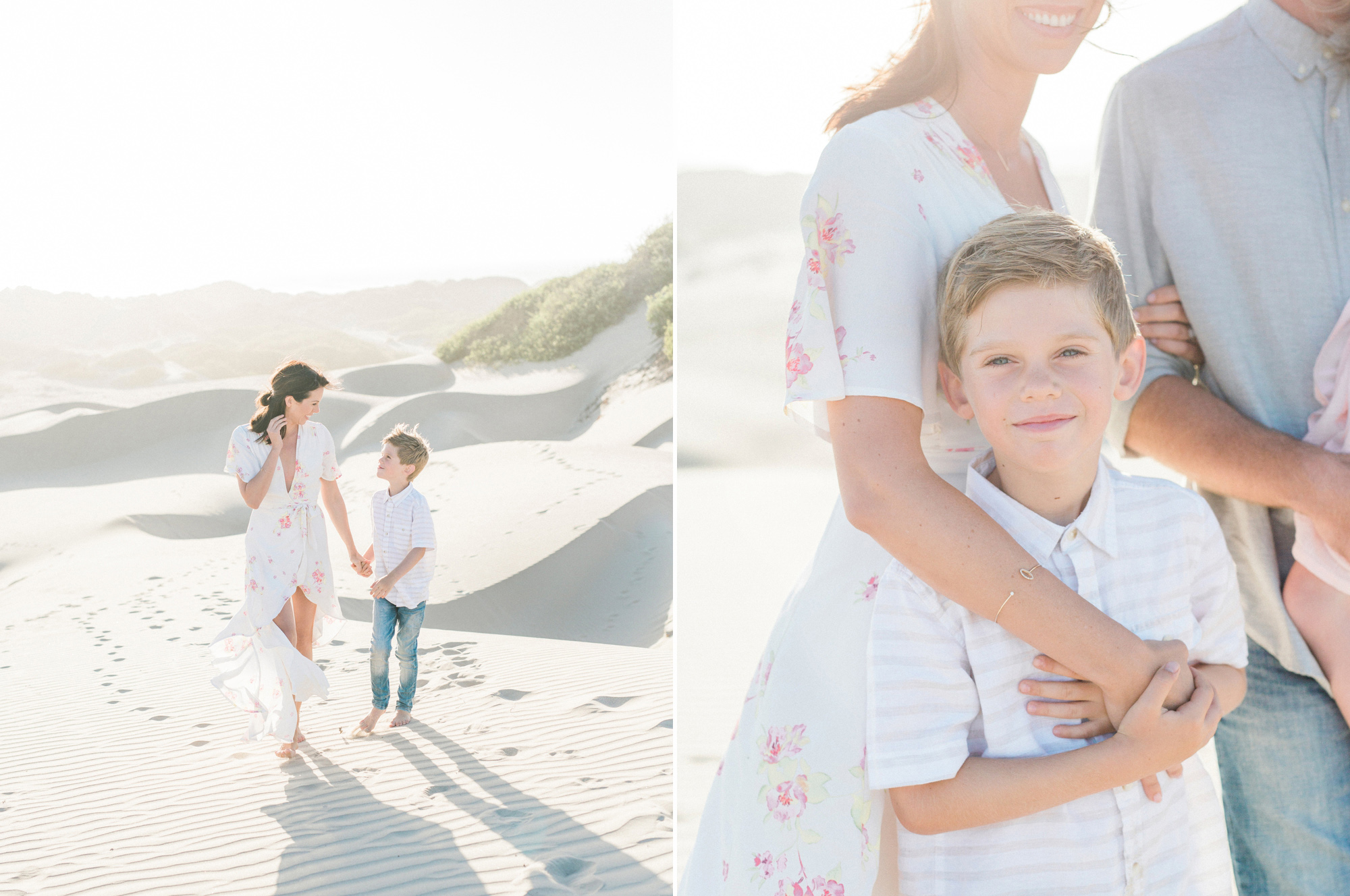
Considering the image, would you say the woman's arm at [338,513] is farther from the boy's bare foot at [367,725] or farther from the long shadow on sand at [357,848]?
the long shadow on sand at [357,848]

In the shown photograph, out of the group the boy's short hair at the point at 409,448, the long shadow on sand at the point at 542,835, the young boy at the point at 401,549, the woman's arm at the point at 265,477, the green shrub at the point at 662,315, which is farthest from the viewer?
the green shrub at the point at 662,315

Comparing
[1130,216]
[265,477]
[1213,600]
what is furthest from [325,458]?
[1213,600]

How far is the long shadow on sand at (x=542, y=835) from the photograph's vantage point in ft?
14.5

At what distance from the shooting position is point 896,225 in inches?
53.9

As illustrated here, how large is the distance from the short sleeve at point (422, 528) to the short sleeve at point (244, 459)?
0.94 meters

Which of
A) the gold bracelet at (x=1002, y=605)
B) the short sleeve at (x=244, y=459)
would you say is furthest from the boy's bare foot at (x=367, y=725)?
the gold bracelet at (x=1002, y=605)

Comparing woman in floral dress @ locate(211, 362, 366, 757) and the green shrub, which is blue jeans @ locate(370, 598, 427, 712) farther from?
the green shrub

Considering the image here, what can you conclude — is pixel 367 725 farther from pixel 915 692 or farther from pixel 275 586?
pixel 915 692

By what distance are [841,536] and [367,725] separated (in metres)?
5.70

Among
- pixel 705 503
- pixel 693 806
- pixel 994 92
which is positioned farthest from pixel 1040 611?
pixel 705 503

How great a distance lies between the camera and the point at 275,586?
18.3 ft

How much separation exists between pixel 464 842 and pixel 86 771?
324 cm

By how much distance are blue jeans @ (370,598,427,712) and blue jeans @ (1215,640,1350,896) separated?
15.0 feet

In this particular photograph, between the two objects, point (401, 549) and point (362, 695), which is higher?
point (401, 549)
